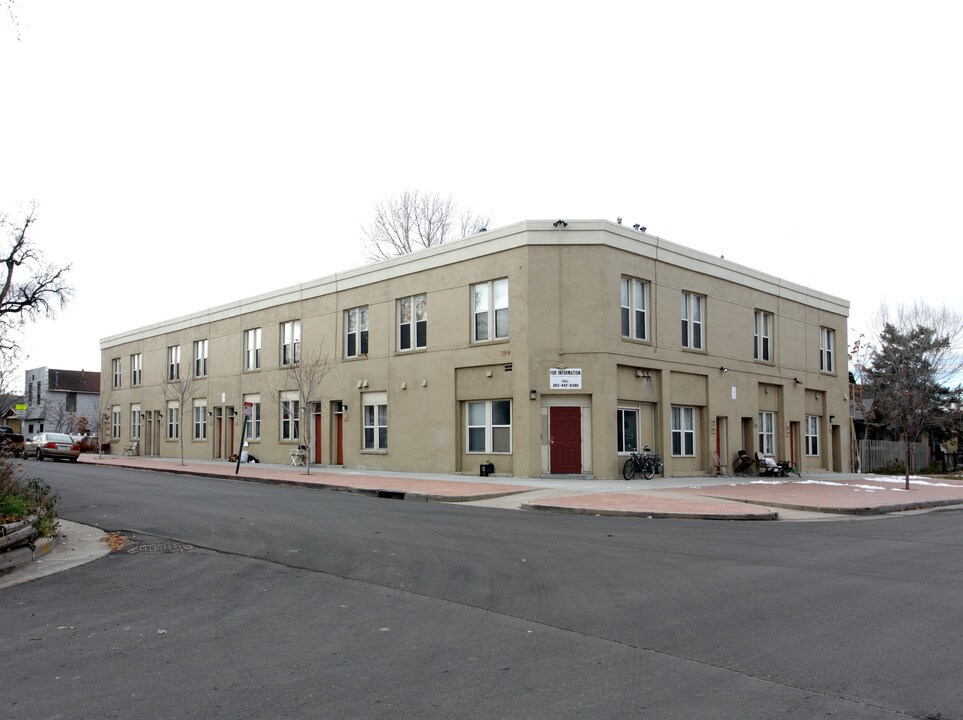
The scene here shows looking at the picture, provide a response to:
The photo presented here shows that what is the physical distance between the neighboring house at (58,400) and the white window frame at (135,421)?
28369 millimetres

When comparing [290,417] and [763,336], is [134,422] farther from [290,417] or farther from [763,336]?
[763,336]

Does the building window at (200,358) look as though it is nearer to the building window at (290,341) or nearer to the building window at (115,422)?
the building window at (290,341)

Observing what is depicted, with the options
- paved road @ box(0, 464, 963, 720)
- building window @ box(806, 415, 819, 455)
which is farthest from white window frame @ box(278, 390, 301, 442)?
building window @ box(806, 415, 819, 455)

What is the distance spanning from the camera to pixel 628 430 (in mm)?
25984

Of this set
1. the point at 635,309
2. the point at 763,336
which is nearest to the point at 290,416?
the point at 635,309

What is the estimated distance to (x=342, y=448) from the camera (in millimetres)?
32250

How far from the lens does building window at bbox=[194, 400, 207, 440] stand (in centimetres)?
4200

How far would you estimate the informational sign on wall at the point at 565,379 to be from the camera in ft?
80.8

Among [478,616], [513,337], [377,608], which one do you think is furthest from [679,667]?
[513,337]

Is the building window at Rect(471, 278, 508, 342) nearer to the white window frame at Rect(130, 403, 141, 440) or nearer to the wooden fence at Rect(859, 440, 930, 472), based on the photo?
the wooden fence at Rect(859, 440, 930, 472)

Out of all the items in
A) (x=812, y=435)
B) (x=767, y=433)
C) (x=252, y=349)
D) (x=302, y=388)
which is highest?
(x=252, y=349)

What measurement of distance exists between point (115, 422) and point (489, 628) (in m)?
51.5

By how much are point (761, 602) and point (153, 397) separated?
149 ft

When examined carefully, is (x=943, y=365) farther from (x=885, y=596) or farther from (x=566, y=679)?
(x=566, y=679)
